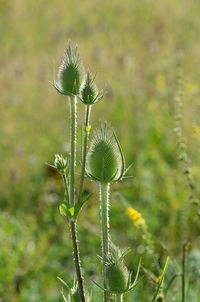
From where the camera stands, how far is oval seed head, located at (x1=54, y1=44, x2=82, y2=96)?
115cm

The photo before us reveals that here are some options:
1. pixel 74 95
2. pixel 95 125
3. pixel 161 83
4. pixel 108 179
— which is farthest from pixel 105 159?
pixel 161 83

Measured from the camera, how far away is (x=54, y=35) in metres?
8.13

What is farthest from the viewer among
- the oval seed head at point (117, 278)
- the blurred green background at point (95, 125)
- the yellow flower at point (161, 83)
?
the yellow flower at point (161, 83)

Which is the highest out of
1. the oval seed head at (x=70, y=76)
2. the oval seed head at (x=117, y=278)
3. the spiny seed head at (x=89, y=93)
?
the oval seed head at (x=70, y=76)

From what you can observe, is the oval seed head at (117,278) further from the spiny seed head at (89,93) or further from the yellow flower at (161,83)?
the yellow flower at (161,83)

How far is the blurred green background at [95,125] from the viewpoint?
9.50ft

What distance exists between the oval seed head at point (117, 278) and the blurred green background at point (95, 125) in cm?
8

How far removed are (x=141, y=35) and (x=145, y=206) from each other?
4.48m

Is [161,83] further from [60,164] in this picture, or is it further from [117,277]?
[117,277]

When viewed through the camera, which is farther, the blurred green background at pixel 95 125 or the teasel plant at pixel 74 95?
the blurred green background at pixel 95 125

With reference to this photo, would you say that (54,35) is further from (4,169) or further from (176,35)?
(4,169)

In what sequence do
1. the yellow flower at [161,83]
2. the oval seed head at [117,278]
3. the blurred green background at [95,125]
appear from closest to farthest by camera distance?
the oval seed head at [117,278], the blurred green background at [95,125], the yellow flower at [161,83]

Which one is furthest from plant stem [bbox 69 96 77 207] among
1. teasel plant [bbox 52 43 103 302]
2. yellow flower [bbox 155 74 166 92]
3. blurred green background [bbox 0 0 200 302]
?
yellow flower [bbox 155 74 166 92]

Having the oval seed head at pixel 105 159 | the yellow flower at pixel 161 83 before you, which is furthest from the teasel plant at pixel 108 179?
the yellow flower at pixel 161 83
